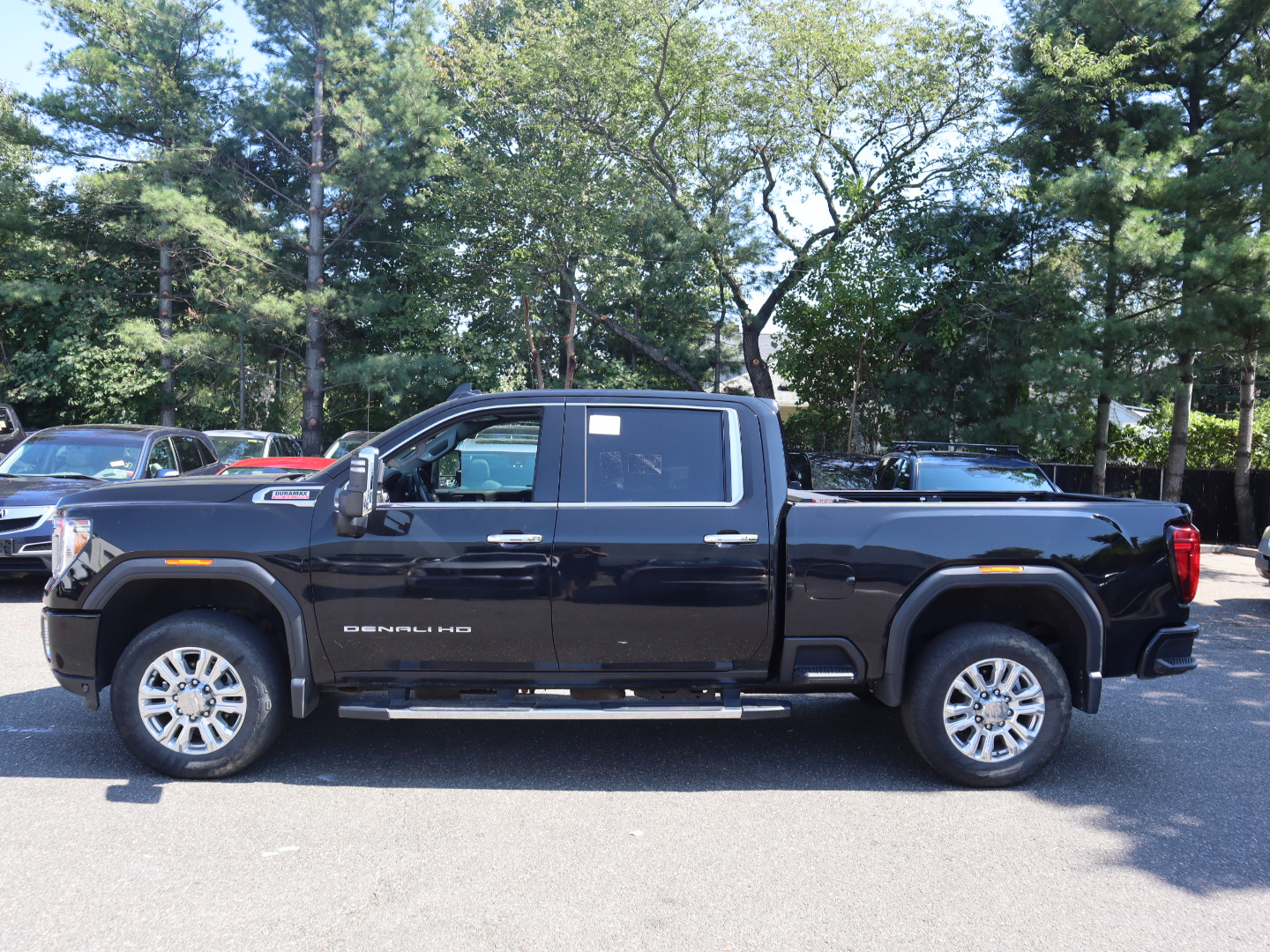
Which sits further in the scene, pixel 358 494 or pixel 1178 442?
pixel 1178 442

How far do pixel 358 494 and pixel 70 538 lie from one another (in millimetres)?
1575

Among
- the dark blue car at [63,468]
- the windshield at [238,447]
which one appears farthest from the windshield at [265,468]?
the windshield at [238,447]

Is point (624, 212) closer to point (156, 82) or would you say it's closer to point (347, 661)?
point (156, 82)

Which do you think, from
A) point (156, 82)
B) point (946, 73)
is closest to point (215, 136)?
point (156, 82)

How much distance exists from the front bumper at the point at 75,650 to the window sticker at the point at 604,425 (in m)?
2.64

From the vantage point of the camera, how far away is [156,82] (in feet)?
92.0

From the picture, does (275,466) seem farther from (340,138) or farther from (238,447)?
(340,138)

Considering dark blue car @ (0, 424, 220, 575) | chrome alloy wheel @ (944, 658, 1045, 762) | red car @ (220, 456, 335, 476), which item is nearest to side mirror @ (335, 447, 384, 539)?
chrome alloy wheel @ (944, 658, 1045, 762)

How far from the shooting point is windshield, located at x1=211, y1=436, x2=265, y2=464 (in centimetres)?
1633

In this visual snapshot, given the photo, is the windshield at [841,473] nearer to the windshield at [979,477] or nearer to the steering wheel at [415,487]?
the windshield at [979,477]

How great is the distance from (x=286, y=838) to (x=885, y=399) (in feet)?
66.3

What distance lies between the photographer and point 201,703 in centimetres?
499

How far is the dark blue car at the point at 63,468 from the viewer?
31.3 feet

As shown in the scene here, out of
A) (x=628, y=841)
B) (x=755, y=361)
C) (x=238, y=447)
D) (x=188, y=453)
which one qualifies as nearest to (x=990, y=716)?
(x=628, y=841)
